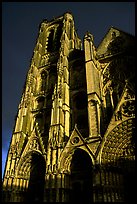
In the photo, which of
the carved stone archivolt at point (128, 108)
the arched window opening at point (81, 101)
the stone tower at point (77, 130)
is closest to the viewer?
the stone tower at point (77, 130)

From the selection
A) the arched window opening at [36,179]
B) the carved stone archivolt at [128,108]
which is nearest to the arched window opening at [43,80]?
the arched window opening at [36,179]

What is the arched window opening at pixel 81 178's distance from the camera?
13.9m

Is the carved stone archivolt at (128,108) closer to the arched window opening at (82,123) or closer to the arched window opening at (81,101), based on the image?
the arched window opening at (82,123)

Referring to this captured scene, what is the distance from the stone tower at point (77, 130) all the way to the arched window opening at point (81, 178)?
12mm

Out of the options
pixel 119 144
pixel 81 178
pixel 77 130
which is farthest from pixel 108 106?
pixel 81 178

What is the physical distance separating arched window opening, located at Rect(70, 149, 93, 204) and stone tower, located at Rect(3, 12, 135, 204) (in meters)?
0.01

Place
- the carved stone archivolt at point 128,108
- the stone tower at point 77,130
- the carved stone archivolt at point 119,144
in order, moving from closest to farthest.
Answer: the stone tower at point 77,130, the carved stone archivolt at point 119,144, the carved stone archivolt at point 128,108

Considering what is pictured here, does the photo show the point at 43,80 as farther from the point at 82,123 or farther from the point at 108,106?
the point at 108,106

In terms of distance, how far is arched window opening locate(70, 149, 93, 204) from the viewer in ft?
45.5

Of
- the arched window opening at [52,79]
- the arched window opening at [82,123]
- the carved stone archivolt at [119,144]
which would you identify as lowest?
the carved stone archivolt at [119,144]

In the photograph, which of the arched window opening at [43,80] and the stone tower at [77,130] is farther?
the arched window opening at [43,80]

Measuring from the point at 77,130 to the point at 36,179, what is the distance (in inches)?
196

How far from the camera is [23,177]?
53.8 ft

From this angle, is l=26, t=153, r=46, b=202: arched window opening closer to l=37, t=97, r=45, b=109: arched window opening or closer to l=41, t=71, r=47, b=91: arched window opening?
l=37, t=97, r=45, b=109: arched window opening
